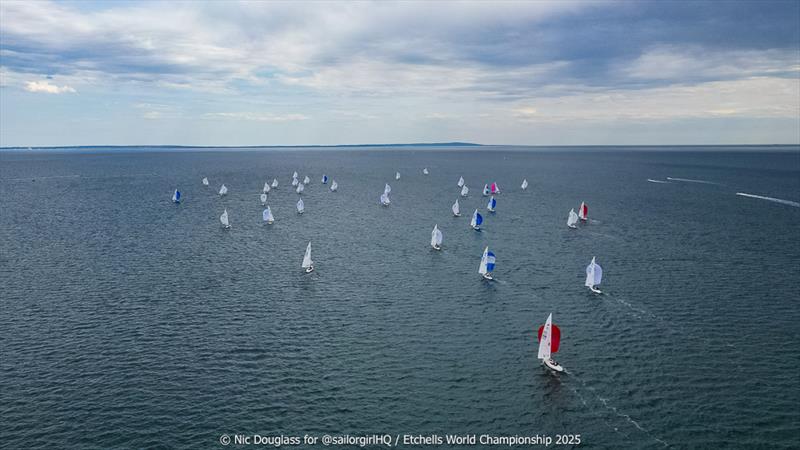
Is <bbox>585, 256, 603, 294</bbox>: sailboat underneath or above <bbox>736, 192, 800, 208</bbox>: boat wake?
underneath

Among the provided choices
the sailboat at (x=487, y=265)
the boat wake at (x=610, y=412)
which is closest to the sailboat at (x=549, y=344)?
the boat wake at (x=610, y=412)

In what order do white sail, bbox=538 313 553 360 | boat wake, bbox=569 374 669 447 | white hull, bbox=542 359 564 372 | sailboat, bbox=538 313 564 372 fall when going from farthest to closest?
white sail, bbox=538 313 553 360, sailboat, bbox=538 313 564 372, white hull, bbox=542 359 564 372, boat wake, bbox=569 374 669 447

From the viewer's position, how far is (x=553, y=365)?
4978cm

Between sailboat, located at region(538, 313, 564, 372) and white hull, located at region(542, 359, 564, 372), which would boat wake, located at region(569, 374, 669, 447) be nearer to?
white hull, located at region(542, 359, 564, 372)

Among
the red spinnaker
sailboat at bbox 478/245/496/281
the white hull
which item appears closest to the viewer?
the white hull

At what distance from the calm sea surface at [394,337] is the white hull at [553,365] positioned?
1247 millimetres

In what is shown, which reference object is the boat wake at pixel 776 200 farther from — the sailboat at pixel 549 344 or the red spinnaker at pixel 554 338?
the sailboat at pixel 549 344

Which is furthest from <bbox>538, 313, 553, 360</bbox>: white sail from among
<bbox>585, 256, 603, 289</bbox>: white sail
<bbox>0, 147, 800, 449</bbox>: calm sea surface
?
<bbox>585, 256, 603, 289</bbox>: white sail

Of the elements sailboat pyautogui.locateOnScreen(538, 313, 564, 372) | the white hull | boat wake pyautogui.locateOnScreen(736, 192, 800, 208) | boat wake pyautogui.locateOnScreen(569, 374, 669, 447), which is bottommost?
boat wake pyautogui.locateOnScreen(569, 374, 669, 447)

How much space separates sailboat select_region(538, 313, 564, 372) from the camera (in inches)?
1954

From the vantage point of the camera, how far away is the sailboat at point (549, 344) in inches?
1954

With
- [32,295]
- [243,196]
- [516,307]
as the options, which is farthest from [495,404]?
[243,196]

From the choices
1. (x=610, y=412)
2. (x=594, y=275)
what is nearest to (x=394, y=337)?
(x=610, y=412)

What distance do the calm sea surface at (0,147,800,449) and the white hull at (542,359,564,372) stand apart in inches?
49.1
